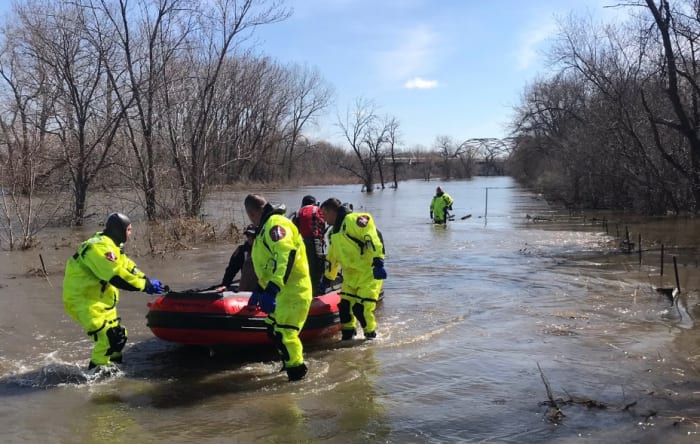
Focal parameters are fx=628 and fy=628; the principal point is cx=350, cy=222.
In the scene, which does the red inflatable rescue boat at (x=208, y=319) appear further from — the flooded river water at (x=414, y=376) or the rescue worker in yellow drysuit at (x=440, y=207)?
the rescue worker in yellow drysuit at (x=440, y=207)

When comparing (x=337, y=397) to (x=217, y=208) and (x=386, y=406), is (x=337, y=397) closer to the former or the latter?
(x=386, y=406)

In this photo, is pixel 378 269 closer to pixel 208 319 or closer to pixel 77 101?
pixel 208 319

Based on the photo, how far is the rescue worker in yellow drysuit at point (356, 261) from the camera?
21.9 feet

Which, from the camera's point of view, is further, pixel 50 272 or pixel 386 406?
pixel 50 272

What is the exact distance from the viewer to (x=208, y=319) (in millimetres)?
5852

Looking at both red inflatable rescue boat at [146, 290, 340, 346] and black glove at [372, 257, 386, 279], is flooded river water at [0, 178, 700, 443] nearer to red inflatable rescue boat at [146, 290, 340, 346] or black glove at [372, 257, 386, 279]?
red inflatable rescue boat at [146, 290, 340, 346]

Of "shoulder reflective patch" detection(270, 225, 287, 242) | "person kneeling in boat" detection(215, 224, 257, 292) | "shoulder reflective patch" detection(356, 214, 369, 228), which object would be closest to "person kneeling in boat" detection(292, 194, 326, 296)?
"person kneeling in boat" detection(215, 224, 257, 292)

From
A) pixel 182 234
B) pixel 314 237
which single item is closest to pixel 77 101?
pixel 182 234

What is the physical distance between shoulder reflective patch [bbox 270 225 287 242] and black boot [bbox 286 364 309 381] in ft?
3.76

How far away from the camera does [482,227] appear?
830 inches

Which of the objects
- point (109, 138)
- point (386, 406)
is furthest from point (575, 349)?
point (109, 138)

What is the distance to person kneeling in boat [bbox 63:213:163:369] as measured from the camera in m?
5.28

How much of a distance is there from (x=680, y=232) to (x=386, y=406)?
16.1m

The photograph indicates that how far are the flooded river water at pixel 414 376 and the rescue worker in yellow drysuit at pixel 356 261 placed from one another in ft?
1.14
